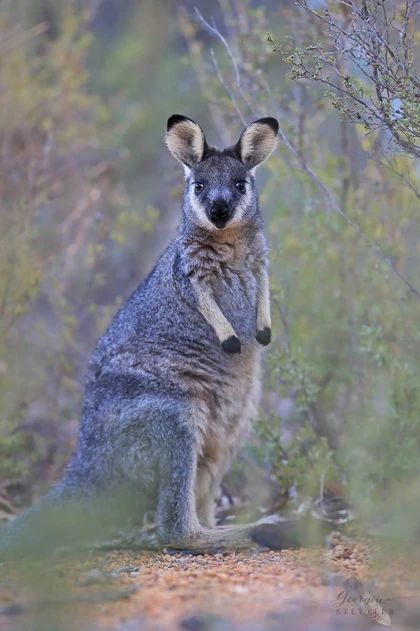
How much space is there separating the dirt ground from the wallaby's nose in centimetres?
188

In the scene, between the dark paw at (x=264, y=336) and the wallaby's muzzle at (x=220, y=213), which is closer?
the wallaby's muzzle at (x=220, y=213)

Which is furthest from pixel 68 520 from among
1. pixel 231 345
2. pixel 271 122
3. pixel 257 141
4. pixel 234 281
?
pixel 271 122

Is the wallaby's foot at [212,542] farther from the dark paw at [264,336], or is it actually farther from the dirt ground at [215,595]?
the dark paw at [264,336]

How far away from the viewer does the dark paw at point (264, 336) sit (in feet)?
19.3

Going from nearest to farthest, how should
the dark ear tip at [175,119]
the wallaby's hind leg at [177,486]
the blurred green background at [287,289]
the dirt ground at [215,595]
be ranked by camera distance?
the dirt ground at [215,595] → the wallaby's hind leg at [177,486] → the dark ear tip at [175,119] → the blurred green background at [287,289]

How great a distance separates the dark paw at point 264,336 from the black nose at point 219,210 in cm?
74

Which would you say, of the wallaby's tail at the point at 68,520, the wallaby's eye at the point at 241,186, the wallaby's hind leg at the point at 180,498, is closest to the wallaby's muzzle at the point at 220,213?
the wallaby's eye at the point at 241,186

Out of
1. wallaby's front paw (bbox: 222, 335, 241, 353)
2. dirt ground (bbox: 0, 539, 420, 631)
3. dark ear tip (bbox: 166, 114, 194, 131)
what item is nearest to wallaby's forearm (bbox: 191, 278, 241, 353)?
wallaby's front paw (bbox: 222, 335, 241, 353)

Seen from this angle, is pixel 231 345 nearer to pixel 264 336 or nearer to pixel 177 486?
pixel 264 336

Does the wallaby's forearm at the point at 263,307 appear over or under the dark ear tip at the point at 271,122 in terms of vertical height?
under

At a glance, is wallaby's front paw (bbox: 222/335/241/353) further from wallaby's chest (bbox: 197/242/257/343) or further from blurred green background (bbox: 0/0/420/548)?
blurred green background (bbox: 0/0/420/548)

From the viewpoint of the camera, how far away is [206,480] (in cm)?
585

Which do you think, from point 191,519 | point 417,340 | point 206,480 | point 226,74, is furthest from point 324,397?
point 226,74

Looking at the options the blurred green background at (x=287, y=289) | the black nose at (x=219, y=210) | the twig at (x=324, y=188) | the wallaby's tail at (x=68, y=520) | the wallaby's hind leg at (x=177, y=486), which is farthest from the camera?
the blurred green background at (x=287, y=289)
